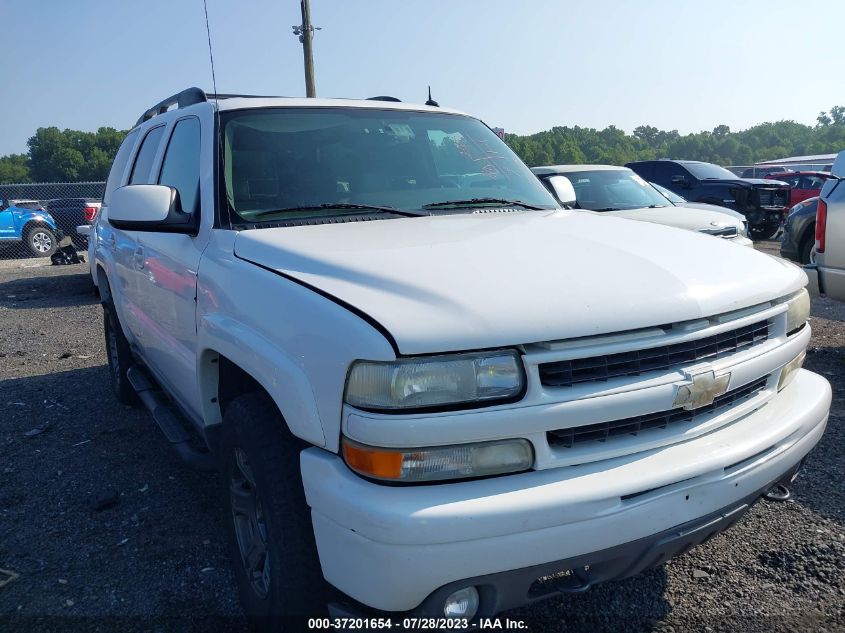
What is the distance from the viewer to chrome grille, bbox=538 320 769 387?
6.13 ft

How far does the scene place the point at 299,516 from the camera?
201cm

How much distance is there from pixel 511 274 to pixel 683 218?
670 cm

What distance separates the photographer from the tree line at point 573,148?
5303cm

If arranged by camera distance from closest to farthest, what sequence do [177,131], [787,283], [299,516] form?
[299,516]
[787,283]
[177,131]

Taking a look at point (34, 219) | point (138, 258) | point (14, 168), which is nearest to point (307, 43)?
point (34, 219)

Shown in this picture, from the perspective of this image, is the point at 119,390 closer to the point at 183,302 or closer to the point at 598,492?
the point at 183,302

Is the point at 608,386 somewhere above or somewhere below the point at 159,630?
above

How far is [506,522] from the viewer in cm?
171

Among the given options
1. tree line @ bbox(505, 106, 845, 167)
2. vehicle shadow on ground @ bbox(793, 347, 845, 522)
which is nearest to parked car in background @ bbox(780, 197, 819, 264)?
vehicle shadow on ground @ bbox(793, 347, 845, 522)

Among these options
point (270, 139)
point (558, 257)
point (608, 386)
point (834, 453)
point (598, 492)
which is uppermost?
point (270, 139)

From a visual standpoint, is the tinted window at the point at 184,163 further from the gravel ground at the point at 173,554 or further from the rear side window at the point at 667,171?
the rear side window at the point at 667,171

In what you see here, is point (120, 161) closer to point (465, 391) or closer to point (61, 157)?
point (465, 391)

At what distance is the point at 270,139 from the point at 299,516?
173 centimetres

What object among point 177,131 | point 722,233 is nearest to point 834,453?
point 177,131
